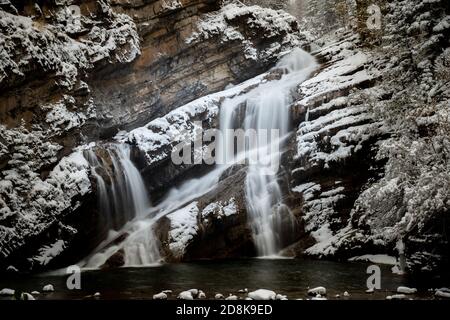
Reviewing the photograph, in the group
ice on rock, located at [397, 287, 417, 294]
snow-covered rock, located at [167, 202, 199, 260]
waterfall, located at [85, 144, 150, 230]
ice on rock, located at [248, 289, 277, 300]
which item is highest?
waterfall, located at [85, 144, 150, 230]

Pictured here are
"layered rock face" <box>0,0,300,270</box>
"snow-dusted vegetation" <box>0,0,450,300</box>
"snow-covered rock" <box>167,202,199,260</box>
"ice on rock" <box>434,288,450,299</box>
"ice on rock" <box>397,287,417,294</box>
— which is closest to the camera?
"ice on rock" <box>434,288,450,299</box>

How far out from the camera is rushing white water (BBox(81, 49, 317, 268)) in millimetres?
17891

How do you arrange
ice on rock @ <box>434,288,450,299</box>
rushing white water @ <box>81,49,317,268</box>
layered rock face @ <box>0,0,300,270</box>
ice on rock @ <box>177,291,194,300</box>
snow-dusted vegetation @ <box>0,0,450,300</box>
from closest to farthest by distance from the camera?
ice on rock @ <box>434,288,450,299</box> → ice on rock @ <box>177,291,194,300</box> → snow-dusted vegetation @ <box>0,0,450,300</box> → layered rock face @ <box>0,0,300,270</box> → rushing white water @ <box>81,49,317,268</box>

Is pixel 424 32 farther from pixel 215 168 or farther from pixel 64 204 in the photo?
pixel 64 204

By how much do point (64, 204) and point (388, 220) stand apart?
12.8 metres

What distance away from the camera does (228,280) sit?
12773 mm

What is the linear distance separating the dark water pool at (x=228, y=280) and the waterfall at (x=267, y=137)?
182 centimetres

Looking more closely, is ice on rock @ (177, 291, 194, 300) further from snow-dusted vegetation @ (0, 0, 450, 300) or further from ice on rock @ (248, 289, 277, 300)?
snow-dusted vegetation @ (0, 0, 450, 300)

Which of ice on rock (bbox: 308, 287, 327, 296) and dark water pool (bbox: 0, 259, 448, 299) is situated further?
dark water pool (bbox: 0, 259, 448, 299)

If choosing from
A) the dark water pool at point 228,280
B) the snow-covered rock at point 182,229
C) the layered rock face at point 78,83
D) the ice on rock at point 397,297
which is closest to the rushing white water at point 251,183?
the snow-covered rock at point 182,229

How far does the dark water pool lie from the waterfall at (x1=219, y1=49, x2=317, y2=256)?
182 cm

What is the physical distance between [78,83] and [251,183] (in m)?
9.51

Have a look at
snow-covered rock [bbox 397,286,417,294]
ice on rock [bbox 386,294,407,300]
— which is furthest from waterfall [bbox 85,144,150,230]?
ice on rock [bbox 386,294,407,300]

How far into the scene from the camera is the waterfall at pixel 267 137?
1812cm
